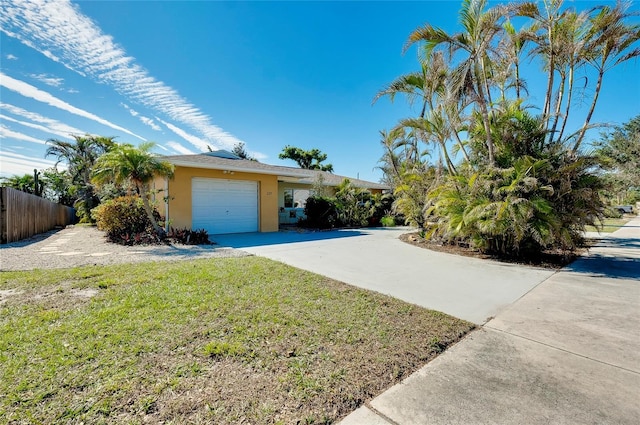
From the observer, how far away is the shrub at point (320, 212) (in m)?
15.7

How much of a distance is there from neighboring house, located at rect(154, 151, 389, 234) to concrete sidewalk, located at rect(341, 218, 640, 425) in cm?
1087

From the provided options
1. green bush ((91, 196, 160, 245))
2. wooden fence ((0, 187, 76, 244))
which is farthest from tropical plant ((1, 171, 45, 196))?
green bush ((91, 196, 160, 245))

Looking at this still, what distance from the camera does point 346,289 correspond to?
15.9ft

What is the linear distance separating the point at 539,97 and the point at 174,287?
11.5 metres

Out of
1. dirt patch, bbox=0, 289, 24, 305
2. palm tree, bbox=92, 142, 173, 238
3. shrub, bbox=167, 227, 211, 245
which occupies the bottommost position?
dirt patch, bbox=0, 289, 24, 305

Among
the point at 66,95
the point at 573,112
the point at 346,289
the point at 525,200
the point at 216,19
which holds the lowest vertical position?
the point at 346,289

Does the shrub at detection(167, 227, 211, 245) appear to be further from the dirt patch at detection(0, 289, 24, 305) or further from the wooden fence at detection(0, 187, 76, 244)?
the dirt patch at detection(0, 289, 24, 305)

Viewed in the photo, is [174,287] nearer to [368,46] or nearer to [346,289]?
[346,289]

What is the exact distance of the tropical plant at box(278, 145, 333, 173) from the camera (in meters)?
36.6

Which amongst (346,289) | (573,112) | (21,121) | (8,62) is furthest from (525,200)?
(21,121)

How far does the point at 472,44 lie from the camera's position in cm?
714

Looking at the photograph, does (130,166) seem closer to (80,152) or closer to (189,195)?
(189,195)

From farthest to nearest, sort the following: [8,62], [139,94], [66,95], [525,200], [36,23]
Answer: [139,94], [66,95], [8,62], [36,23], [525,200]

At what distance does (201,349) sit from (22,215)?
13.0 m
